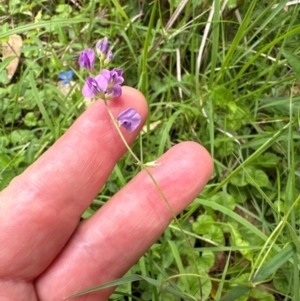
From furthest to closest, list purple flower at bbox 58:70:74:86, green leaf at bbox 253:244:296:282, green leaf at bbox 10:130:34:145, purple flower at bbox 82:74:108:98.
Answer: purple flower at bbox 58:70:74:86 < green leaf at bbox 10:130:34:145 < purple flower at bbox 82:74:108:98 < green leaf at bbox 253:244:296:282

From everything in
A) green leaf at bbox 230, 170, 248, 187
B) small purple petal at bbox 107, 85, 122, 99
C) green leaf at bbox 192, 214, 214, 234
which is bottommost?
green leaf at bbox 230, 170, 248, 187

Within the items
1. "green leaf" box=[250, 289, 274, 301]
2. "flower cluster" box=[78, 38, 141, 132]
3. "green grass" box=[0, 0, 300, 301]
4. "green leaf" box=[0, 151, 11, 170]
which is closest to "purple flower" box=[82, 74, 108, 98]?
"flower cluster" box=[78, 38, 141, 132]

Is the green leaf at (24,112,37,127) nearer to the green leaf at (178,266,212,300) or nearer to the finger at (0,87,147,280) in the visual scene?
the finger at (0,87,147,280)

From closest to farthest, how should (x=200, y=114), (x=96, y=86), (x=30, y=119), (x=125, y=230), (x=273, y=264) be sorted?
(x=273, y=264), (x=96, y=86), (x=125, y=230), (x=200, y=114), (x=30, y=119)

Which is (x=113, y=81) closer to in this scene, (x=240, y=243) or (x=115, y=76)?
(x=115, y=76)

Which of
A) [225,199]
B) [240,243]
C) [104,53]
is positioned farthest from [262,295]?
[104,53]

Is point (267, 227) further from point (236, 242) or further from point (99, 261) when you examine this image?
point (99, 261)
